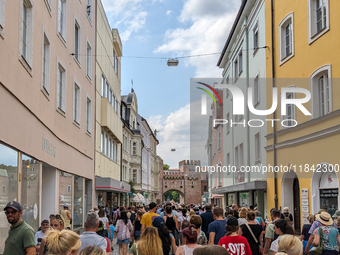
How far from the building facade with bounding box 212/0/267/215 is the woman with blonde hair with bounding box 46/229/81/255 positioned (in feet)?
56.1

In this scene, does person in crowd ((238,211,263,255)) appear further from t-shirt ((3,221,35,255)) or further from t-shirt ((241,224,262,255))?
t-shirt ((3,221,35,255))

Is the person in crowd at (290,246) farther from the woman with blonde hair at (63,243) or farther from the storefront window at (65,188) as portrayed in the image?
the storefront window at (65,188)

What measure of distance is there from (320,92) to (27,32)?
32.1 feet

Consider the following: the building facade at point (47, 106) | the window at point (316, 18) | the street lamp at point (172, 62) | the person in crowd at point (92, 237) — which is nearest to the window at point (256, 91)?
the street lamp at point (172, 62)

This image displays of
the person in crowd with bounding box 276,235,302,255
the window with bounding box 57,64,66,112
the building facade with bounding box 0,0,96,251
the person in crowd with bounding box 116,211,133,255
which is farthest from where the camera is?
the window with bounding box 57,64,66,112

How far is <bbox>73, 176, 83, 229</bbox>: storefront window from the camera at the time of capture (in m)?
20.1

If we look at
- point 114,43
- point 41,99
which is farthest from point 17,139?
point 114,43

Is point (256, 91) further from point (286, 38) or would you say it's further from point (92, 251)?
point (92, 251)

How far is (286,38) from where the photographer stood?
18.9 m

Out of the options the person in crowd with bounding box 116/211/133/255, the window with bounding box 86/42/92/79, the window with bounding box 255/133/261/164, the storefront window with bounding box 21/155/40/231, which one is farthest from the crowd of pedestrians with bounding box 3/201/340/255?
the window with bounding box 86/42/92/79

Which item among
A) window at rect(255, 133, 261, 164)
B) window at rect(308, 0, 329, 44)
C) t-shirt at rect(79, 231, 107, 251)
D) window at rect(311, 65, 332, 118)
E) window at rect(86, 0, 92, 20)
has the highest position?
window at rect(86, 0, 92, 20)

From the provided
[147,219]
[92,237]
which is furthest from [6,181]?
[92,237]

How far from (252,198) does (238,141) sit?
5.02 m

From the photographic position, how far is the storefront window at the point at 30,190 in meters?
11.1
